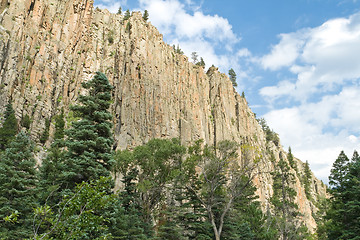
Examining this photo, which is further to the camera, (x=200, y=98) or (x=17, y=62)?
(x=200, y=98)

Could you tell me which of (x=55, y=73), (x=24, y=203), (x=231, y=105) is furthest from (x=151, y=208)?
(x=231, y=105)

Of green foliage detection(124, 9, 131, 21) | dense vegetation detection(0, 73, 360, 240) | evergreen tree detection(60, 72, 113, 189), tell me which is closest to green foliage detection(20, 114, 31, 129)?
dense vegetation detection(0, 73, 360, 240)

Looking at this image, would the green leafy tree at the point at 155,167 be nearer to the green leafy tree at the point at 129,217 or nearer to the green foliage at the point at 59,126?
the green leafy tree at the point at 129,217

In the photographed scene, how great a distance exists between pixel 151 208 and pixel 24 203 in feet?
40.3

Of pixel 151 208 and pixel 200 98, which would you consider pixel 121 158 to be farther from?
pixel 200 98

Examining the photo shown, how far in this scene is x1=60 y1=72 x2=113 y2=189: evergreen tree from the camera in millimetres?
18312

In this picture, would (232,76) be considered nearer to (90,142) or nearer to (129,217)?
(129,217)

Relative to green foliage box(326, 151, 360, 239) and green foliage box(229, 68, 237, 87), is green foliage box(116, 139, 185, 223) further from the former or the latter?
green foliage box(229, 68, 237, 87)

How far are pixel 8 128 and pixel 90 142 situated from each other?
1138 inches

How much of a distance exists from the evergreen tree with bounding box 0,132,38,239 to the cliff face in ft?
84.2

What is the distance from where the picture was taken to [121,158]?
28922 mm

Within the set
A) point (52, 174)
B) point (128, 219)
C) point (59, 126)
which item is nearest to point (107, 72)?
point (59, 126)

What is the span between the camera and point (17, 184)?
68.1 feet

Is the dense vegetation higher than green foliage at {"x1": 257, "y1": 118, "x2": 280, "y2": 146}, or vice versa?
green foliage at {"x1": 257, "y1": 118, "x2": 280, "y2": 146}
